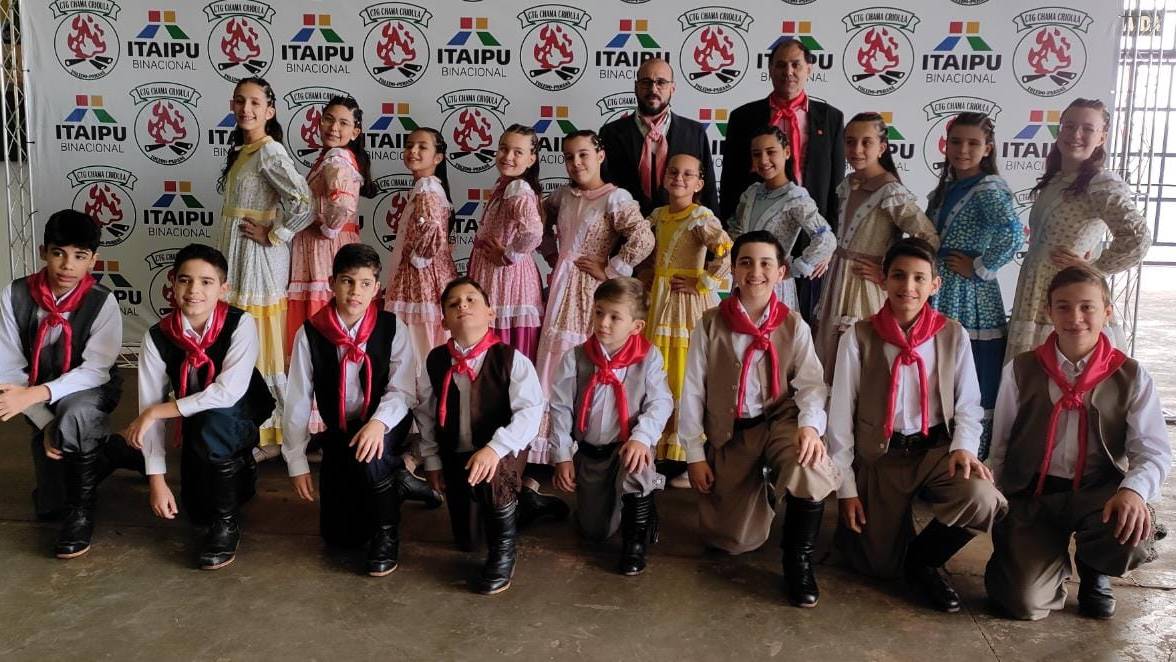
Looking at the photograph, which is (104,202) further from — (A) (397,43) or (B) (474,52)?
(B) (474,52)

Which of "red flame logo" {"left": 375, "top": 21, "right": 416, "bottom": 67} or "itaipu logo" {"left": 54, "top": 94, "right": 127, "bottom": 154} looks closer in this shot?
"red flame logo" {"left": 375, "top": 21, "right": 416, "bottom": 67}

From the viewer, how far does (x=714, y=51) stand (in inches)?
188

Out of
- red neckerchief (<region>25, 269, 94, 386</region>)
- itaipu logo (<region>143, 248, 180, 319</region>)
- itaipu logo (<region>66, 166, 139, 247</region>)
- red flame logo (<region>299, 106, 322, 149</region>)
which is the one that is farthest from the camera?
itaipu logo (<region>143, 248, 180, 319</region>)

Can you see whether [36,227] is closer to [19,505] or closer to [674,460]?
[19,505]

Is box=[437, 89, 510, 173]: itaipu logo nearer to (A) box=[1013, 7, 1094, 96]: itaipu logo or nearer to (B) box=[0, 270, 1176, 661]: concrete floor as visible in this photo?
(B) box=[0, 270, 1176, 661]: concrete floor

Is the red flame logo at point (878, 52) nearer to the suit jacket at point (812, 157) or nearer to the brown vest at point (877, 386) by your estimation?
the suit jacket at point (812, 157)

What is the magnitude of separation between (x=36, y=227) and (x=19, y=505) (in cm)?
245

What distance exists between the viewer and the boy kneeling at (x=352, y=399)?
2.88 metres

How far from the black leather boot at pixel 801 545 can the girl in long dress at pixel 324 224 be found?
2.12m

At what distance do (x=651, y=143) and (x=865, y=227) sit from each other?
3.22ft

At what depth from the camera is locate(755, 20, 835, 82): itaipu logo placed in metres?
4.74

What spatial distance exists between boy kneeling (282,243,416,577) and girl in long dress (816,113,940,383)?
1614mm

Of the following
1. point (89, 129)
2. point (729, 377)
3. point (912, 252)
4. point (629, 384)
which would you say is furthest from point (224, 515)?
point (89, 129)

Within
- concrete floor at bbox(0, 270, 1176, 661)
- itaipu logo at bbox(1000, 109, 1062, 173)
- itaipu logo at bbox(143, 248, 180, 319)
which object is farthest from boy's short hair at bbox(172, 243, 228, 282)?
itaipu logo at bbox(1000, 109, 1062, 173)
